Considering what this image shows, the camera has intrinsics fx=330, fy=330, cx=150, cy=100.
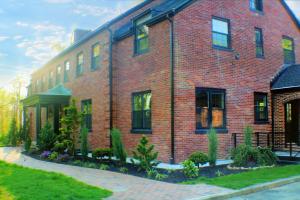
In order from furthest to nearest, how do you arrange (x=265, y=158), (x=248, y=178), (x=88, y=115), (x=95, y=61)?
(x=88, y=115)
(x=95, y=61)
(x=265, y=158)
(x=248, y=178)

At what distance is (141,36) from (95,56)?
4856 millimetres

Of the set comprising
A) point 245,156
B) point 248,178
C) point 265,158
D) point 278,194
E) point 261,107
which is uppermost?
point 261,107

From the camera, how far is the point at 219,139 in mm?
13922

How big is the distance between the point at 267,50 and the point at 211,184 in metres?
10.1

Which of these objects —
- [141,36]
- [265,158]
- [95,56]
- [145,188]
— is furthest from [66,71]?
[145,188]

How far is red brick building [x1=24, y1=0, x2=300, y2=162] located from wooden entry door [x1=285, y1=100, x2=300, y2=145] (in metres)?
0.05

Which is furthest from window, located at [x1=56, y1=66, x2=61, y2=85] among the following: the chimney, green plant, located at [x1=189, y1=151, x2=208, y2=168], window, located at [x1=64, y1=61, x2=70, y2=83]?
green plant, located at [x1=189, y1=151, x2=208, y2=168]

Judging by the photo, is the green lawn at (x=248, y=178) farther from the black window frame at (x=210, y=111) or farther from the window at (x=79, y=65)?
the window at (x=79, y=65)

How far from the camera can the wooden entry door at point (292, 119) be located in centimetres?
1662

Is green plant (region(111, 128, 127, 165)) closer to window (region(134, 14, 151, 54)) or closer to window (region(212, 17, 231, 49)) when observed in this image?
window (region(134, 14, 151, 54))

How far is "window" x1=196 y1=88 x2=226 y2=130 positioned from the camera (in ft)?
44.3

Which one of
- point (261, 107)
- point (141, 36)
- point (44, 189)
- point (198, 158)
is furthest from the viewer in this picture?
point (261, 107)

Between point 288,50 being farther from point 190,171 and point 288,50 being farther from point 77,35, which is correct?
point 77,35

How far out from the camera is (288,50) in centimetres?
1825
